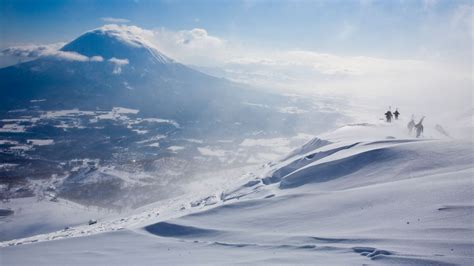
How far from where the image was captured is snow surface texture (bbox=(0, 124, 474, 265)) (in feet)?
44.0

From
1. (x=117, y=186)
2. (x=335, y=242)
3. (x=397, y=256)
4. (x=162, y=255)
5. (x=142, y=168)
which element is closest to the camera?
(x=397, y=256)

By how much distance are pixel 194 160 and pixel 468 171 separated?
5495 inches

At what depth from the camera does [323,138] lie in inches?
1559

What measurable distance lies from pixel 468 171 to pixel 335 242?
11.0 m

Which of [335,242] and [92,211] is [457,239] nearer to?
[335,242]

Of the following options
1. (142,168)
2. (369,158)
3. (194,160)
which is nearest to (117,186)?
(142,168)

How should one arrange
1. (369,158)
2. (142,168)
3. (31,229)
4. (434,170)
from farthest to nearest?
(142,168) → (31,229) → (369,158) → (434,170)

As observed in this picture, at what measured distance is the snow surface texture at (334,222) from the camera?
1340cm

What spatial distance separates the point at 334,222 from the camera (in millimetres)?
18156

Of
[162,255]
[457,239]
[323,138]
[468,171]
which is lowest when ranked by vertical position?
[162,255]

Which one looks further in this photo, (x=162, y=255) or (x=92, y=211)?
(x=92, y=211)

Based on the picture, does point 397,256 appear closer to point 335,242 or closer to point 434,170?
point 335,242

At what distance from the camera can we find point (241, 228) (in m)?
20.9

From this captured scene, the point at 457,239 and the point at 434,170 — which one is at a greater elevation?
the point at 434,170
